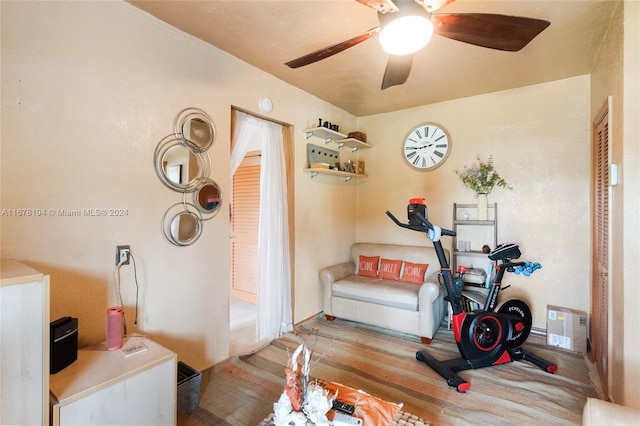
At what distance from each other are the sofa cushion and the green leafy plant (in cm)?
131

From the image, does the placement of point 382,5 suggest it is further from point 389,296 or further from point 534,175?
point 534,175

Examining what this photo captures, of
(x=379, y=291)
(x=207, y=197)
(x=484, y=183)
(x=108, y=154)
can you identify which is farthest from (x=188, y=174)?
(x=484, y=183)

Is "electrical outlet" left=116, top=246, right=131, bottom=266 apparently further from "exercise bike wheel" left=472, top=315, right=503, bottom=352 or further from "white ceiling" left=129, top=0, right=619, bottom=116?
"exercise bike wheel" left=472, top=315, right=503, bottom=352

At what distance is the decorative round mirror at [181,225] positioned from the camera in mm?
2150

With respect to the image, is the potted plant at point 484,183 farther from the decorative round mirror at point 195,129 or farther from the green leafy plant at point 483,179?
the decorative round mirror at point 195,129

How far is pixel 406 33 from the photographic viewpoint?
4.56ft

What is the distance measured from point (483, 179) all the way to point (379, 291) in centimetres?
170

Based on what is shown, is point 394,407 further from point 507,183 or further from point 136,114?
point 507,183

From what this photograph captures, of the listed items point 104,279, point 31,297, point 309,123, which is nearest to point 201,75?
point 309,123

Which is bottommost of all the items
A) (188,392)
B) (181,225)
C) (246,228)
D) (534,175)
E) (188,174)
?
(188,392)

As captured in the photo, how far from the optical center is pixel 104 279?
6.04ft

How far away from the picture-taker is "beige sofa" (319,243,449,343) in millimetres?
2912

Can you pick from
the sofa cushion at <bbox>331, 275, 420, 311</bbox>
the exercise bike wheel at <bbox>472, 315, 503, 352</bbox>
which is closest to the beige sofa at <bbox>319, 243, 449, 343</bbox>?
the sofa cushion at <bbox>331, 275, 420, 311</bbox>

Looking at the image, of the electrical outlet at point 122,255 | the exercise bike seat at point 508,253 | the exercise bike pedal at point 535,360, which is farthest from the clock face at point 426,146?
the electrical outlet at point 122,255
